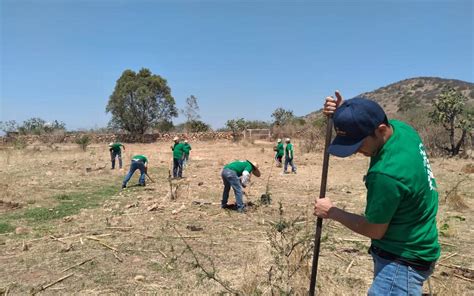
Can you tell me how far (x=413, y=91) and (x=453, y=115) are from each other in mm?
49525

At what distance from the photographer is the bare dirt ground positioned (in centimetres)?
482

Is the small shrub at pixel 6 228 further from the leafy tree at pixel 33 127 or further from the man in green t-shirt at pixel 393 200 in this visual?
the leafy tree at pixel 33 127

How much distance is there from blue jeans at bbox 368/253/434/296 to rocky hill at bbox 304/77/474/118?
6039 cm

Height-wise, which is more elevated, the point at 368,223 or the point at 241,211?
the point at 368,223

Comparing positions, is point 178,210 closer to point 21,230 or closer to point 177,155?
point 21,230

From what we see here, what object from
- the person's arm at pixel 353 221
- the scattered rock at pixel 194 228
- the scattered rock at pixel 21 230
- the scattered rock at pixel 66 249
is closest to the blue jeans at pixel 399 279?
the person's arm at pixel 353 221

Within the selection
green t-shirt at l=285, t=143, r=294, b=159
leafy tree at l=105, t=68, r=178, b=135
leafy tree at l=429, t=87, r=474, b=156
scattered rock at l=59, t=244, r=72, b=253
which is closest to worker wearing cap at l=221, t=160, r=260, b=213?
scattered rock at l=59, t=244, r=72, b=253

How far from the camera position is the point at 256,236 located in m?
7.02

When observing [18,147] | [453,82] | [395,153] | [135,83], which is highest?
[453,82]

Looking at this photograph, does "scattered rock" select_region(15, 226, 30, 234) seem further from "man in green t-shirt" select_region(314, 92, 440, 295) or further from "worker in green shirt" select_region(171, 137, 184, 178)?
"worker in green shirt" select_region(171, 137, 184, 178)

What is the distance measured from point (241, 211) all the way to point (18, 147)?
2678 centimetres

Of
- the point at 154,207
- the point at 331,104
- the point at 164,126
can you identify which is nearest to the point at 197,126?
the point at 164,126

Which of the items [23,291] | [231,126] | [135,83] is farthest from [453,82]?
[23,291]

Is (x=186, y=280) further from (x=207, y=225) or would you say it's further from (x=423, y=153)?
(x=423, y=153)
